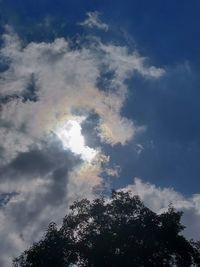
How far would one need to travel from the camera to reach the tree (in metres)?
52.9

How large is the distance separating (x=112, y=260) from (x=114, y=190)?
429 inches

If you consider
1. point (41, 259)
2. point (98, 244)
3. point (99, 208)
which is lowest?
point (41, 259)

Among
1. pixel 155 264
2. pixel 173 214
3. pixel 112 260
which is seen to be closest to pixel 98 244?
pixel 112 260

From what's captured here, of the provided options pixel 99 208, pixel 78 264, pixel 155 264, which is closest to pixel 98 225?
pixel 99 208

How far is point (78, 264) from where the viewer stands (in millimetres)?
54625

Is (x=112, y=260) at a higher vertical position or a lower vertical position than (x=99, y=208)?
lower

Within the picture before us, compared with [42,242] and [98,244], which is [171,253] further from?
[42,242]

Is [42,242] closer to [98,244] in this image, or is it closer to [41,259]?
[41,259]

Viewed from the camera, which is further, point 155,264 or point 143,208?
point 143,208

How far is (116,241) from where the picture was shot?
175 ft

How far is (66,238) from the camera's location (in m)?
56.2

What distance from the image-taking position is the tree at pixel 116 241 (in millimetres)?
52906

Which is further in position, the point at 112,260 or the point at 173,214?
the point at 173,214

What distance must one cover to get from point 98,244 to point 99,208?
220 inches
